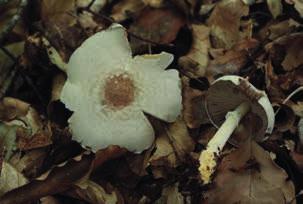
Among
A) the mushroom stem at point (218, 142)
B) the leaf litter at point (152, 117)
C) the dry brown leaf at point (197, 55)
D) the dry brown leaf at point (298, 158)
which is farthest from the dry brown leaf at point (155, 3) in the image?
the dry brown leaf at point (298, 158)

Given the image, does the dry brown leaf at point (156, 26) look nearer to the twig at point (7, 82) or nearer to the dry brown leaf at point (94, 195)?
the twig at point (7, 82)

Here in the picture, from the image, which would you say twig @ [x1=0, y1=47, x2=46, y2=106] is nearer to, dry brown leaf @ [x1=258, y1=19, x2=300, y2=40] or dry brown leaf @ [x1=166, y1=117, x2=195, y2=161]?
dry brown leaf @ [x1=166, y1=117, x2=195, y2=161]

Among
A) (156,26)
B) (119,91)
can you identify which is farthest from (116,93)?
(156,26)

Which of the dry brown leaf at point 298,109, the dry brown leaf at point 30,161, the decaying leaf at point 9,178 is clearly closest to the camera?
the decaying leaf at point 9,178

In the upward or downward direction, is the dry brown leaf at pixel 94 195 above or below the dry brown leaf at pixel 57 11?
below

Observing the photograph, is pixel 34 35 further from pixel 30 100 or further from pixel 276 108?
pixel 276 108

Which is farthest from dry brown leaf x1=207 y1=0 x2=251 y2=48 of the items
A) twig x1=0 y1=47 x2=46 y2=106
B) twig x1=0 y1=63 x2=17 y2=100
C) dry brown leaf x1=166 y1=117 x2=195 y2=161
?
twig x1=0 y1=63 x2=17 y2=100

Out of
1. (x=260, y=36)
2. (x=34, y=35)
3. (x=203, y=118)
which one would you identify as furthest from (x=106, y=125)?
(x=260, y=36)
